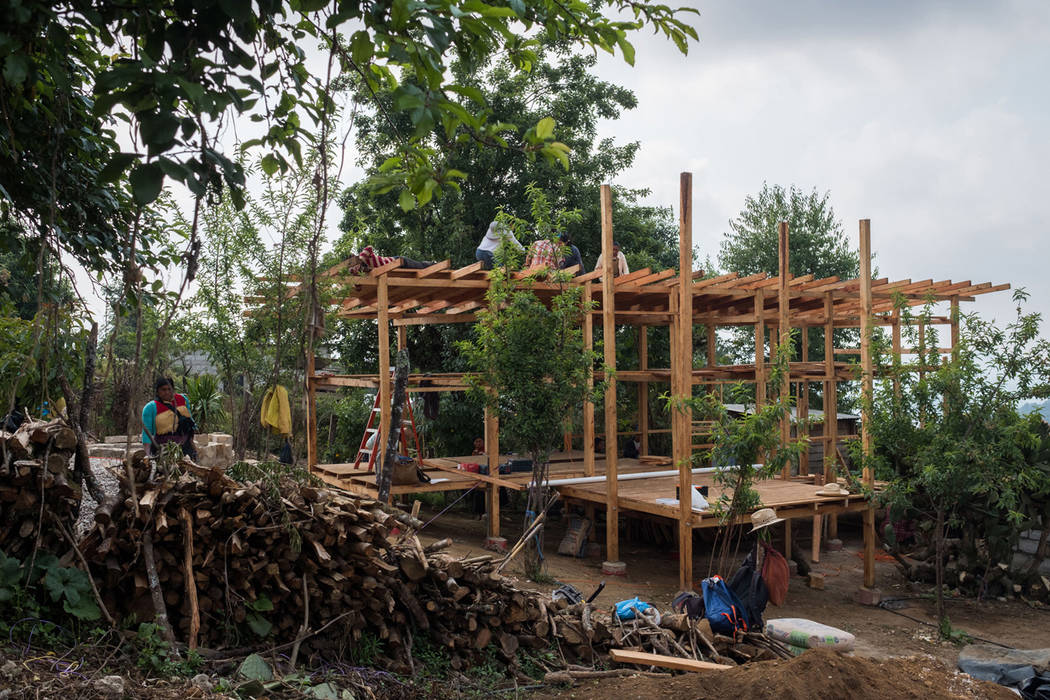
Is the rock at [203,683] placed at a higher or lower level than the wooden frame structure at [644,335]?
lower

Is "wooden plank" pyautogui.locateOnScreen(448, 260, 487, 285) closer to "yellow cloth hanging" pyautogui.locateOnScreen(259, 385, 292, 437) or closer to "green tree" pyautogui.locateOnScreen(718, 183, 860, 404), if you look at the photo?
"yellow cloth hanging" pyautogui.locateOnScreen(259, 385, 292, 437)

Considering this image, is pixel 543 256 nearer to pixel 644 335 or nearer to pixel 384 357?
pixel 384 357

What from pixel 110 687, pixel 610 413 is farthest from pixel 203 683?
pixel 610 413

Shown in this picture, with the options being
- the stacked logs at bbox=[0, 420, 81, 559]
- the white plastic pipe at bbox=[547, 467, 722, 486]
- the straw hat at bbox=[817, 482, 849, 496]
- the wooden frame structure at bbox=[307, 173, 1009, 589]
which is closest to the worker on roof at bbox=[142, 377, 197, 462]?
the wooden frame structure at bbox=[307, 173, 1009, 589]

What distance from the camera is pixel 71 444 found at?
493 cm

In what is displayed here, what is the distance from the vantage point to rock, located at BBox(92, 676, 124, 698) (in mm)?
3926

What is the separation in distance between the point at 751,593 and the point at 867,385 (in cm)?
417

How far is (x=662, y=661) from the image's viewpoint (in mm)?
6191

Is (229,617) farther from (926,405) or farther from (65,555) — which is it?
(926,405)

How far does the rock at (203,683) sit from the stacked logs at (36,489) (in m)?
1.19

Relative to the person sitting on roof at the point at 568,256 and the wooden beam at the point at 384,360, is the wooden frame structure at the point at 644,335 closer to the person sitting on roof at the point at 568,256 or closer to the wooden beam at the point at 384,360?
the wooden beam at the point at 384,360

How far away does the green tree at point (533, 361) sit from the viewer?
373 inches

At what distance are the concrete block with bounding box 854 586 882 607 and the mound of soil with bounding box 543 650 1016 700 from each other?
14.1 feet

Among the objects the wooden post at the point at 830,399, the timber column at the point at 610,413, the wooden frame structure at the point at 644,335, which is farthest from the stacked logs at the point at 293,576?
the wooden post at the point at 830,399
